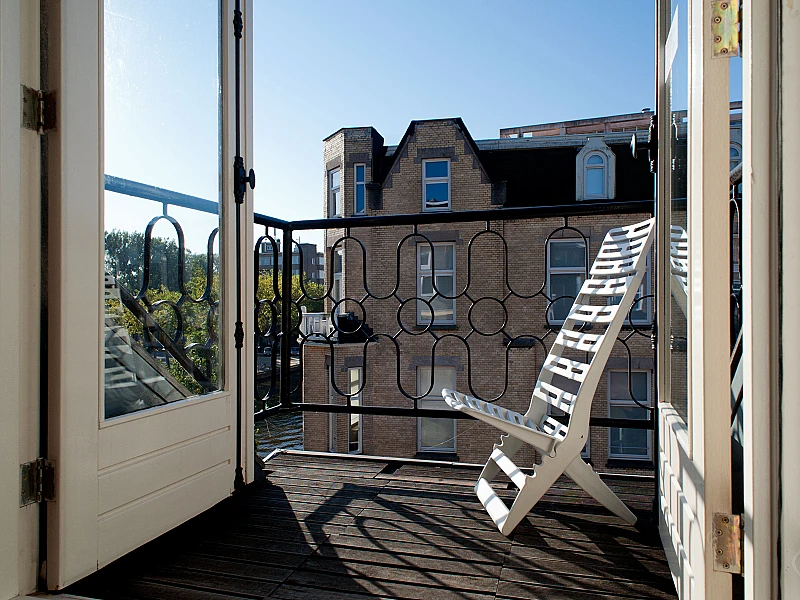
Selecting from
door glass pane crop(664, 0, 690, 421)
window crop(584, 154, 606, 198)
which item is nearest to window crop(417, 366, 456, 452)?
window crop(584, 154, 606, 198)

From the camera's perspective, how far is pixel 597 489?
1.87 meters

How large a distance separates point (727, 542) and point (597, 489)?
872 millimetres

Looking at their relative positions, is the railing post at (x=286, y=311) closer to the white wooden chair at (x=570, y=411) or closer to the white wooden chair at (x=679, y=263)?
the white wooden chair at (x=570, y=411)

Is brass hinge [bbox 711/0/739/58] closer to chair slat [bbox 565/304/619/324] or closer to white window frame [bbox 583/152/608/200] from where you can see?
chair slat [bbox 565/304/619/324]

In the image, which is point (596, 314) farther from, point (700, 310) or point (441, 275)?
point (441, 275)

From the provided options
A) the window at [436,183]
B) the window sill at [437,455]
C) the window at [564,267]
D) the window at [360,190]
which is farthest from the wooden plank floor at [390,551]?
the window at [360,190]

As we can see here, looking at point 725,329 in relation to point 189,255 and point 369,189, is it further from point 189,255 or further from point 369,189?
point 369,189

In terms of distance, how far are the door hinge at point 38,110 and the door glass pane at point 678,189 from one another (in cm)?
150

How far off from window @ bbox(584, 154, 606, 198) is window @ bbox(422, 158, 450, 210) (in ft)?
13.4

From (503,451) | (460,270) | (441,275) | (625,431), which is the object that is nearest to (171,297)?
→ (503,451)

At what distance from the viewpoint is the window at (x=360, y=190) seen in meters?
18.1

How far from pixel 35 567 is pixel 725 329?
1637 millimetres

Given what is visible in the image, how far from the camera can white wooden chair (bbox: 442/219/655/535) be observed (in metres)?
1.80

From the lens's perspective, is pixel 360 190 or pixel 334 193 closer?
pixel 360 190
